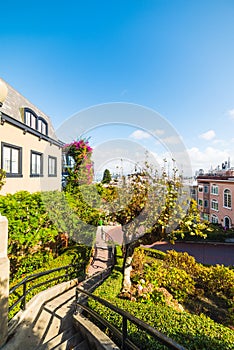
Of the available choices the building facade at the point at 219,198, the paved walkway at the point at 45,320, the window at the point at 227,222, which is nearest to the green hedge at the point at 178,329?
the paved walkway at the point at 45,320

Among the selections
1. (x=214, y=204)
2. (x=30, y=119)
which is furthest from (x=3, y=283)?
(x=214, y=204)

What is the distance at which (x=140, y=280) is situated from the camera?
545 centimetres

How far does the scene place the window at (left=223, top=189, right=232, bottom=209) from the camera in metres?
22.3

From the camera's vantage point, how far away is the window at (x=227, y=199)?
22312 millimetres

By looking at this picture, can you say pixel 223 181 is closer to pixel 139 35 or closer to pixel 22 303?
pixel 139 35

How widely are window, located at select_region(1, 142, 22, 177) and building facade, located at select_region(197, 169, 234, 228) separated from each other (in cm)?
1953

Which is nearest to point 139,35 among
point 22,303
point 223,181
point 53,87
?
point 53,87

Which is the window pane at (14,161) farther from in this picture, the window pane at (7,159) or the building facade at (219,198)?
the building facade at (219,198)

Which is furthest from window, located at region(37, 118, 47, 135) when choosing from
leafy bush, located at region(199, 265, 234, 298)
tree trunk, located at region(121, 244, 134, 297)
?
leafy bush, located at region(199, 265, 234, 298)

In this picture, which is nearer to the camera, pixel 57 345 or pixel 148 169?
pixel 57 345

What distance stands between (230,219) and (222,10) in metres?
22.7

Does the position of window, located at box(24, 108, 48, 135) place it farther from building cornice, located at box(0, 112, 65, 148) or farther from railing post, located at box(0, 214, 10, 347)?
railing post, located at box(0, 214, 10, 347)

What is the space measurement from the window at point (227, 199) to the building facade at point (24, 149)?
69.0ft

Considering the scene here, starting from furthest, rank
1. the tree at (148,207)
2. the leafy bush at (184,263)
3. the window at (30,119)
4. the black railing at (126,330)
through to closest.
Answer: the window at (30,119)
the leafy bush at (184,263)
the tree at (148,207)
the black railing at (126,330)
